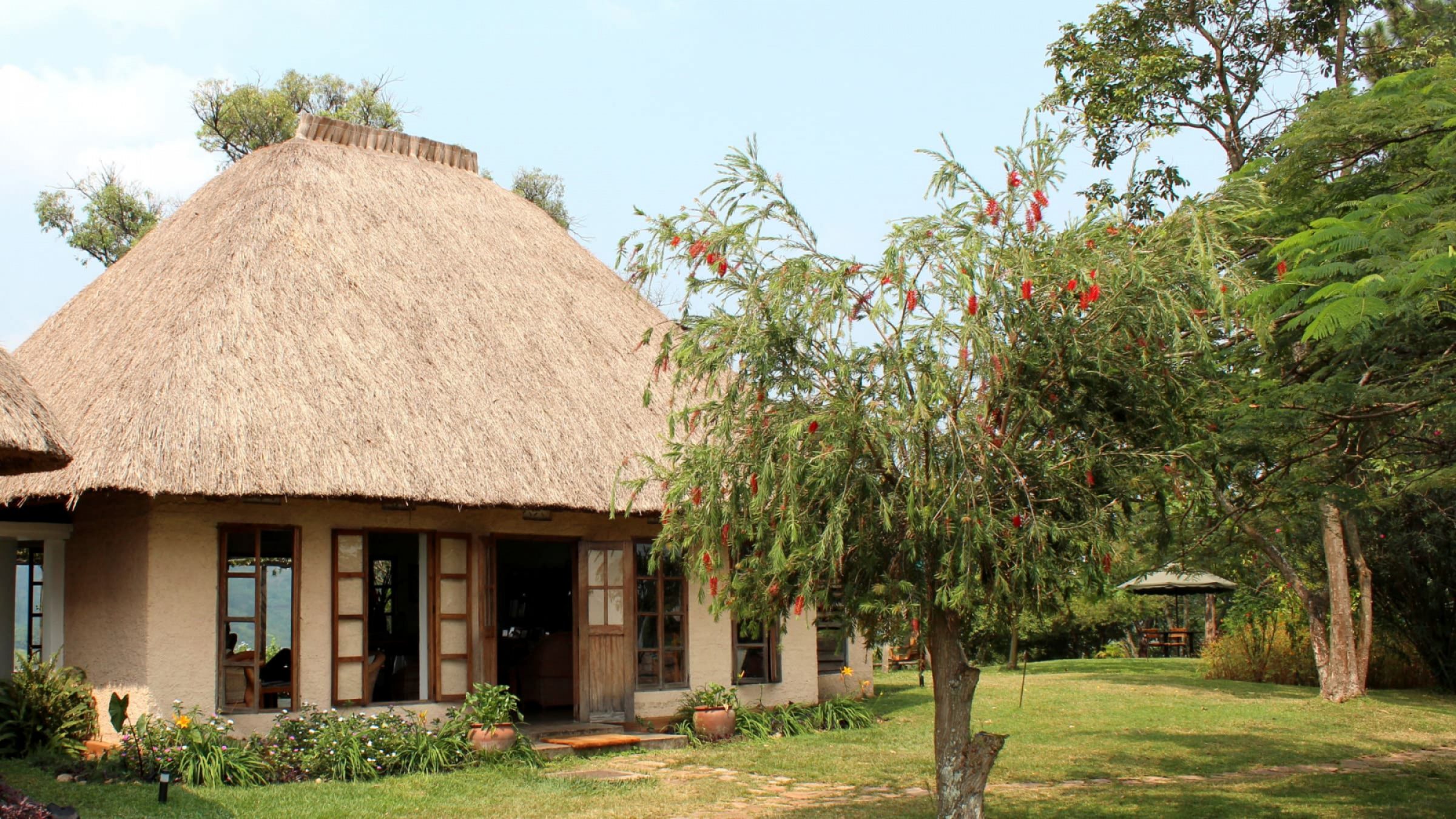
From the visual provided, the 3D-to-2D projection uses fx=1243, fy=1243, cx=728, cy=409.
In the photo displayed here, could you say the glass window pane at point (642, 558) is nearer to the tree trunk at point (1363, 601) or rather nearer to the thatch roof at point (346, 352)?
the thatch roof at point (346, 352)

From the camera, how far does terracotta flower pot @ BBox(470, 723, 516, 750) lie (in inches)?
416

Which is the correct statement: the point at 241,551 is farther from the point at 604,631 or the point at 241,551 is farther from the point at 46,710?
the point at 604,631

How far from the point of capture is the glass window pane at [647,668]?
12680mm

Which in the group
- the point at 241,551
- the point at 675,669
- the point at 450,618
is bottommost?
the point at 675,669

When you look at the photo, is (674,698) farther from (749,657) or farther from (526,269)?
(526,269)

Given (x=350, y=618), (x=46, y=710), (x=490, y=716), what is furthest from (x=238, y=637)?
(x=490, y=716)

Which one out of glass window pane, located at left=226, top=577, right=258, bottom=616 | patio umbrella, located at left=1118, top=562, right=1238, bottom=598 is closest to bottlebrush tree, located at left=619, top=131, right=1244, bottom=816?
glass window pane, located at left=226, top=577, right=258, bottom=616

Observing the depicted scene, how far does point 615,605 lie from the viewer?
12430 millimetres

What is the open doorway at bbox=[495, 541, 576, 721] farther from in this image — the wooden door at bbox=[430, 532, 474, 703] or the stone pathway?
the stone pathway

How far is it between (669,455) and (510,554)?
429 inches

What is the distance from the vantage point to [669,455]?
6.96 m

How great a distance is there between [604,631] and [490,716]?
1.85 metres

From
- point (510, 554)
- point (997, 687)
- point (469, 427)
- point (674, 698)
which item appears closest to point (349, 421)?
point (469, 427)

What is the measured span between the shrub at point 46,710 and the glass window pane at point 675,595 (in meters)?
5.34
